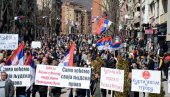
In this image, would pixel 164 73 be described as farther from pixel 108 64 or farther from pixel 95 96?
pixel 95 96

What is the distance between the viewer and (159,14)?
49344 mm

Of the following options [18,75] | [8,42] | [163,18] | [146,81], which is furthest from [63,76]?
[163,18]

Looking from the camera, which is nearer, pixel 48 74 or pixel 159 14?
pixel 48 74

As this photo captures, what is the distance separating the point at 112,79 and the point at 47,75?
2.18 m

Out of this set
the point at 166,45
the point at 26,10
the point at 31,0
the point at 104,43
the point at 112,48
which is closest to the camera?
the point at 112,48

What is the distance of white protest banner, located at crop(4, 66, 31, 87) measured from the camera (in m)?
16.4

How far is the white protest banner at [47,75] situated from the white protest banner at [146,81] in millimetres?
2604

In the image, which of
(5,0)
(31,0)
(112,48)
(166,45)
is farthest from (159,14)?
(31,0)

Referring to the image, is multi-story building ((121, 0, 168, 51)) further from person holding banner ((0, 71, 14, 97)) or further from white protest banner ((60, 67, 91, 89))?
person holding banner ((0, 71, 14, 97))

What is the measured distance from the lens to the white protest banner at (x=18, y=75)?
16.4 m

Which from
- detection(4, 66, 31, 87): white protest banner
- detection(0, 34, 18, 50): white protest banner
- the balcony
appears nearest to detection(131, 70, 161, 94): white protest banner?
detection(4, 66, 31, 87): white protest banner

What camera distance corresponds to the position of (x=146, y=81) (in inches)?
592

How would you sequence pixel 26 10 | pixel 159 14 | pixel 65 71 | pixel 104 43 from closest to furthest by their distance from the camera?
1. pixel 65 71
2. pixel 104 43
3. pixel 159 14
4. pixel 26 10

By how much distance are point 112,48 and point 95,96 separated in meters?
14.0
